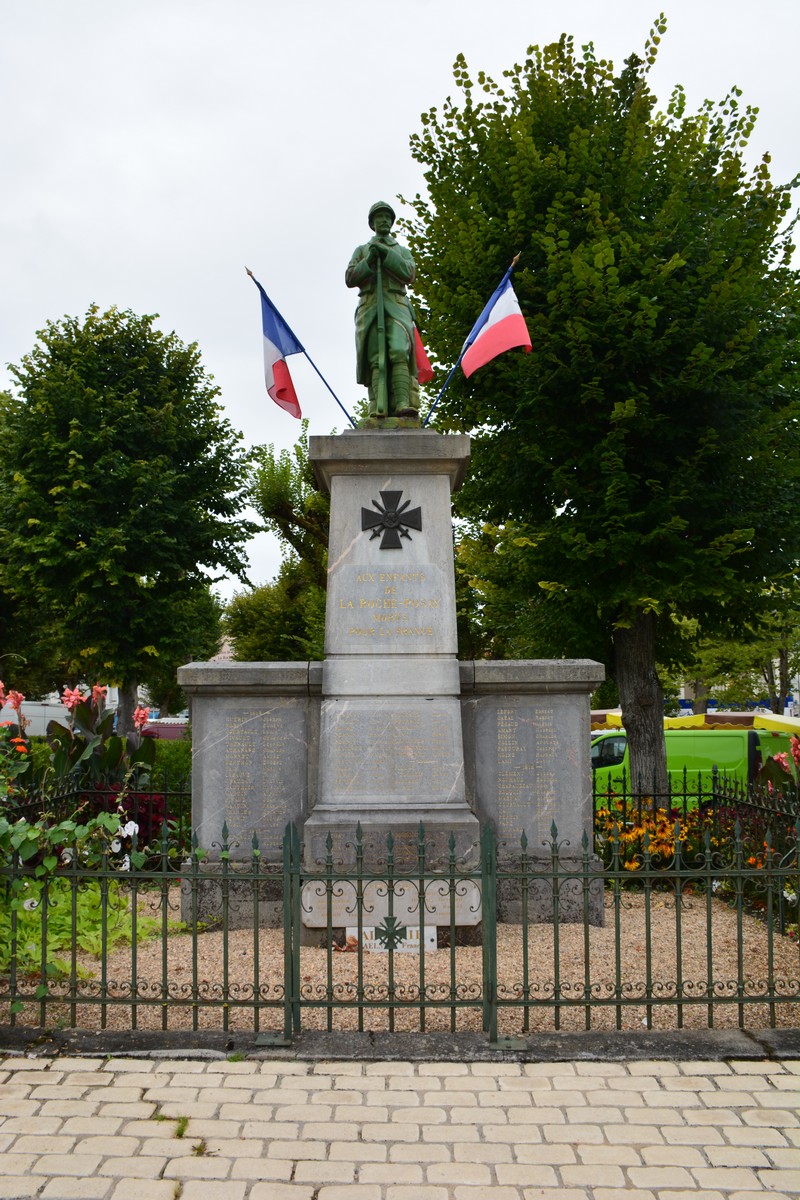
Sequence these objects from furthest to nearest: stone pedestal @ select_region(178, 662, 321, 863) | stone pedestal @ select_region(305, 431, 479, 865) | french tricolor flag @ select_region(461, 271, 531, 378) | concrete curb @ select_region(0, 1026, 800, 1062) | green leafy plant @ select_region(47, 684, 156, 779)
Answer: green leafy plant @ select_region(47, 684, 156, 779)
french tricolor flag @ select_region(461, 271, 531, 378)
stone pedestal @ select_region(178, 662, 321, 863)
stone pedestal @ select_region(305, 431, 479, 865)
concrete curb @ select_region(0, 1026, 800, 1062)

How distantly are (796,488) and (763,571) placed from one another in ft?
3.37

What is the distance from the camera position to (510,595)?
12.3m

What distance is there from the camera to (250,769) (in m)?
7.64

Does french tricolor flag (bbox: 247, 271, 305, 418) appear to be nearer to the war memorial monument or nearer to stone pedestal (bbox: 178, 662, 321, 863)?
the war memorial monument

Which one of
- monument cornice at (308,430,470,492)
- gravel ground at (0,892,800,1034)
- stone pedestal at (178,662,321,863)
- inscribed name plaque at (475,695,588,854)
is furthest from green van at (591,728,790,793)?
monument cornice at (308,430,470,492)

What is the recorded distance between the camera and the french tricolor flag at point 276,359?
344 inches

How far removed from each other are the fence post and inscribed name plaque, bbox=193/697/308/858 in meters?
3.14

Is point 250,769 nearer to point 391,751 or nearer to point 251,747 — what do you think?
point 251,747

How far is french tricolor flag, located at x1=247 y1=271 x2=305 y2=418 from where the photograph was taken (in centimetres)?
873

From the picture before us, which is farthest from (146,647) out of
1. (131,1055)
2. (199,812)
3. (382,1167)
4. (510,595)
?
(382,1167)

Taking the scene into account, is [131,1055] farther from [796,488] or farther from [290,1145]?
[796,488]

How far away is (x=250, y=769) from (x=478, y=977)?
2794 millimetres

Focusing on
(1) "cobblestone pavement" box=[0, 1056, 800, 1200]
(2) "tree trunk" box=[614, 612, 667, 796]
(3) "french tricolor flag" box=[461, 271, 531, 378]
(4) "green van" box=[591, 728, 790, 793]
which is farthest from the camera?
(4) "green van" box=[591, 728, 790, 793]

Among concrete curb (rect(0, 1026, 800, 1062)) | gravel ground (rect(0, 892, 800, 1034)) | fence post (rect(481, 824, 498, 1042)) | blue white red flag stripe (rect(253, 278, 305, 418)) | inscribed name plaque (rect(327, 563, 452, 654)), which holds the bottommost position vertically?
gravel ground (rect(0, 892, 800, 1034))
